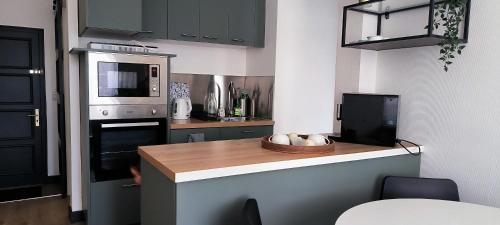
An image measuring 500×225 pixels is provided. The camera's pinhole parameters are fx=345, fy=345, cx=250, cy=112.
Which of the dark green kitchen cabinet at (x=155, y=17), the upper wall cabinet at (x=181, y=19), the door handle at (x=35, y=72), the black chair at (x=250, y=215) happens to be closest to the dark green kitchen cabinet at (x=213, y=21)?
the upper wall cabinet at (x=181, y=19)

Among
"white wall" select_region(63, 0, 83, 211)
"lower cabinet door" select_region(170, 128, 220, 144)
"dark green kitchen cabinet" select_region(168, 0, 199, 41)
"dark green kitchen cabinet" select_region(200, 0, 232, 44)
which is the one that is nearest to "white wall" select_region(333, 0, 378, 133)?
"lower cabinet door" select_region(170, 128, 220, 144)

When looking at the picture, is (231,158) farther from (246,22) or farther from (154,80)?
(246,22)

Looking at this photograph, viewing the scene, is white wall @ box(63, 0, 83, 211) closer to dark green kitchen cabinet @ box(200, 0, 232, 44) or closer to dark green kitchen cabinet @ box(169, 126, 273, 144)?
dark green kitchen cabinet @ box(169, 126, 273, 144)

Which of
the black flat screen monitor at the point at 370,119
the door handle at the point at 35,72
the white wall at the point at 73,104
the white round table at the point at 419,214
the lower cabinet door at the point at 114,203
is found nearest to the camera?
the white round table at the point at 419,214

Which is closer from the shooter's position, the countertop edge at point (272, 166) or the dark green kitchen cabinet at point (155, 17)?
A: the countertop edge at point (272, 166)

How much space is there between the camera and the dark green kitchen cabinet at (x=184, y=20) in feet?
10.3

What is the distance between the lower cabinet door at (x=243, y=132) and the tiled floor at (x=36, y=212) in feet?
5.14

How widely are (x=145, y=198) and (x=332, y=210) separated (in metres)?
0.98

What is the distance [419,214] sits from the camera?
1.38m

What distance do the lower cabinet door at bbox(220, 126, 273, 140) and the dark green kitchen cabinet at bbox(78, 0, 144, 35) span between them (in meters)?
1.15

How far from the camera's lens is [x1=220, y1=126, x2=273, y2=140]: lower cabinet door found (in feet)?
10.5

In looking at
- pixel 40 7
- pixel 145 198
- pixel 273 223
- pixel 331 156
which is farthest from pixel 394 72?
pixel 40 7

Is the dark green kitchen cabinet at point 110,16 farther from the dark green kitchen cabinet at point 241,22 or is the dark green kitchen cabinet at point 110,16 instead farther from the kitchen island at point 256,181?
the kitchen island at point 256,181

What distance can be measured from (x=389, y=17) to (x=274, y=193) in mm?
1450
